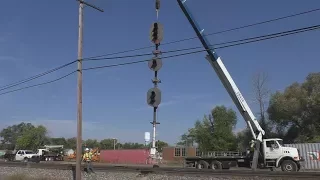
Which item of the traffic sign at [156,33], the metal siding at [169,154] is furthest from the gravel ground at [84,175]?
the metal siding at [169,154]

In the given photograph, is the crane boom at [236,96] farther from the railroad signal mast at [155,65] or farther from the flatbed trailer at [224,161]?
the railroad signal mast at [155,65]

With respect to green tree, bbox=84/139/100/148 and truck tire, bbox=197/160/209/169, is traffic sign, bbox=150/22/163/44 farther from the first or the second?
green tree, bbox=84/139/100/148

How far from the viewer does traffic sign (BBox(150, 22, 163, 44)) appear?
18828 mm

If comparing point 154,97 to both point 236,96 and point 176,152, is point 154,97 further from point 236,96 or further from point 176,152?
point 176,152

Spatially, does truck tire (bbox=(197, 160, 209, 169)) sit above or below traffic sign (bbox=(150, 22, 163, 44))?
below

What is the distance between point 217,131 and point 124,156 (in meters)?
21.0

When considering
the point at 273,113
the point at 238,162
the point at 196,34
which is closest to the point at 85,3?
the point at 196,34

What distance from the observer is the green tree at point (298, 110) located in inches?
2534

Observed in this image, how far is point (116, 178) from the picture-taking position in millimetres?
21188

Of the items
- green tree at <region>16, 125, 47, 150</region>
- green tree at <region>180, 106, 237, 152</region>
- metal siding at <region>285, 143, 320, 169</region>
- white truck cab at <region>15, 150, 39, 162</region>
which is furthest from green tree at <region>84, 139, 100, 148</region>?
metal siding at <region>285, 143, 320, 169</region>

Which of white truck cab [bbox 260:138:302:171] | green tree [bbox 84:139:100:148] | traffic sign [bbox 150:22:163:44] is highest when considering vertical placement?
traffic sign [bbox 150:22:163:44]

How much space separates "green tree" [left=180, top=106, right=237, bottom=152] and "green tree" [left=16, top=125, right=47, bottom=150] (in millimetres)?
51517

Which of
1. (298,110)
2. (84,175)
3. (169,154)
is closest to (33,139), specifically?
(169,154)

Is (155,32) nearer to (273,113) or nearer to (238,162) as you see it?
(238,162)
